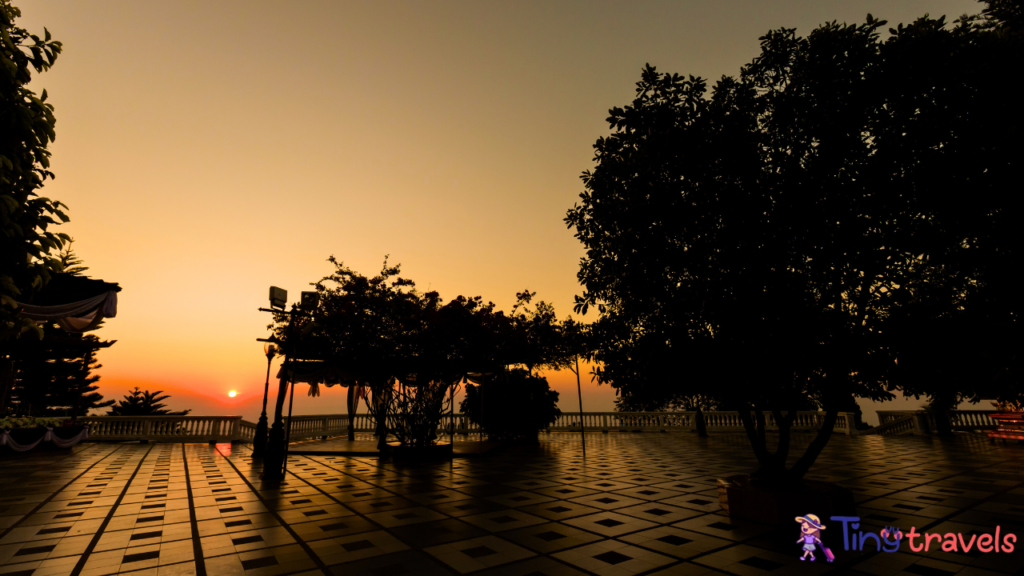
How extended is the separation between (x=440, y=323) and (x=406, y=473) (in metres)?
4.65

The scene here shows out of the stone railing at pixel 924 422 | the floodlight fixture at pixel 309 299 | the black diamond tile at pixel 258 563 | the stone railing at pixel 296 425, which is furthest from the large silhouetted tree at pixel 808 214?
the stone railing at pixel 924 422

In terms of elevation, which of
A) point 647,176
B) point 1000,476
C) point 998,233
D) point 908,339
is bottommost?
point 1000,476

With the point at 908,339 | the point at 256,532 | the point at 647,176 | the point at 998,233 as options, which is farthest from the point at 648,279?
the point at 256,532

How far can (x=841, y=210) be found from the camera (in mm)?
4988

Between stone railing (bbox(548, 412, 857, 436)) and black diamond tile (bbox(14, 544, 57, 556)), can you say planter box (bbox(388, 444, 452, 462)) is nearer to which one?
black diamond tile (bbox(14, 544, 57, 556))

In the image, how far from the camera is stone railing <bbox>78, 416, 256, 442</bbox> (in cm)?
1773

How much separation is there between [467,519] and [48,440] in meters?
17.2

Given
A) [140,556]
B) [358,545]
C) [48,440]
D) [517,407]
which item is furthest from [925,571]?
[48,440]

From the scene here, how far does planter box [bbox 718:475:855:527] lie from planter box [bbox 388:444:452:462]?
27.2 ft

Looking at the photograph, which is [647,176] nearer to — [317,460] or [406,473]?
[406,473]

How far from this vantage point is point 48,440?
1463 cm

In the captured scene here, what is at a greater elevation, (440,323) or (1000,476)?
(440,323)

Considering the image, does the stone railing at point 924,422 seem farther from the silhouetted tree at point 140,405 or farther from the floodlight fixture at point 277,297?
the silhouetted tree at point 140,405

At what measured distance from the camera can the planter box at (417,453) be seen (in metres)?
12.6
